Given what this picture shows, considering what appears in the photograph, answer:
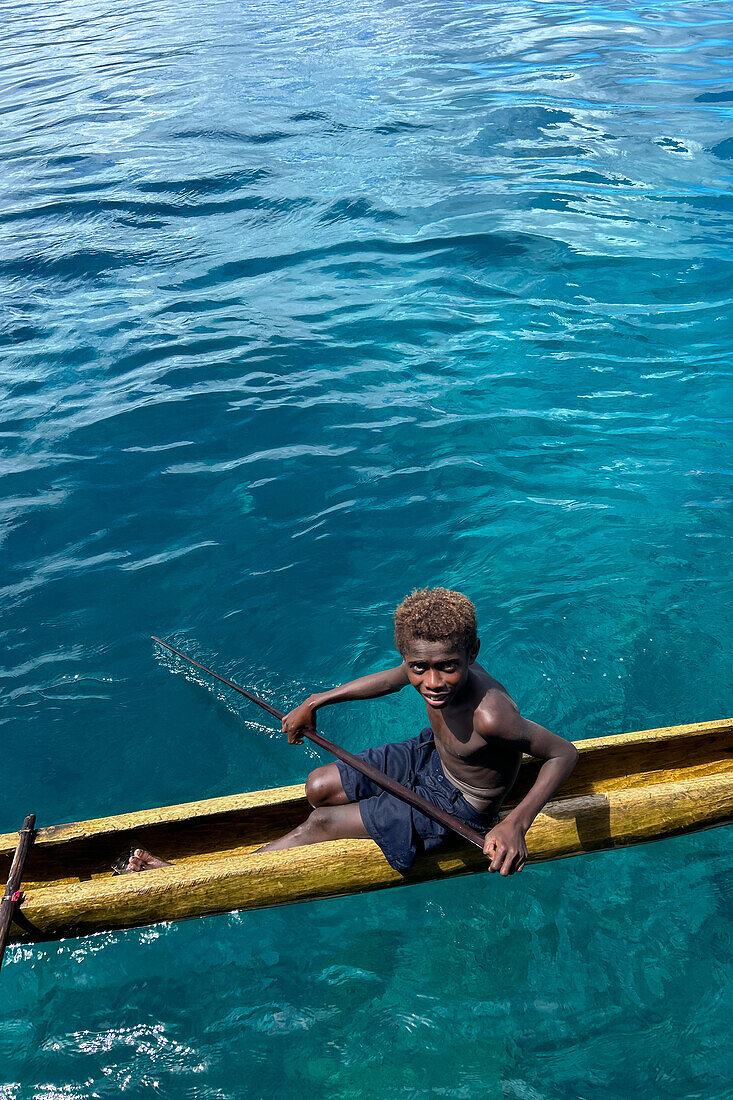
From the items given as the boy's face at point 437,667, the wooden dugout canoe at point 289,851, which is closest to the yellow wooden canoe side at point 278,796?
the wooden dugout canoe at point 289,851

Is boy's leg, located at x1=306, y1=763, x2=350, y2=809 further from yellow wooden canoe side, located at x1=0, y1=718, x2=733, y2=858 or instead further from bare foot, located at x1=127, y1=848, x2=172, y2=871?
bare foot, located at x1=127, y1=848, x2=172, y2=871

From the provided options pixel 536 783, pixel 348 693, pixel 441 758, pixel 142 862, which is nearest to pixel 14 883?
pixel 142 862

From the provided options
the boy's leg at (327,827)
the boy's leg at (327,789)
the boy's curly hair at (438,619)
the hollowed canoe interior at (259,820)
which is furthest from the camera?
the hollowed canoe interior at (259,820)

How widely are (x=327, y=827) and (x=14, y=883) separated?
127 cm

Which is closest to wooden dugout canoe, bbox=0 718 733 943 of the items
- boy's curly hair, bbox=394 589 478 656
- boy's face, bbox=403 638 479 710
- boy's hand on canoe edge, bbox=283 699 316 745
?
boy's hand on canoe edge, bbox=283 699 316 745

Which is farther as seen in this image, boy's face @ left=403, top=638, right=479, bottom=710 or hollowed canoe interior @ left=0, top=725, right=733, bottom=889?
hollowed canoe interior @ left=0, top=725, right=733, bottom=889

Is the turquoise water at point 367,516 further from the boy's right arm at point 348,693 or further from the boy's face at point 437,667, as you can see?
the boy's face at point 437,667

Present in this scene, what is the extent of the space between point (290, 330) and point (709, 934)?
727 centimetres

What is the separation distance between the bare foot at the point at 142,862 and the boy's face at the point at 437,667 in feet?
5.01

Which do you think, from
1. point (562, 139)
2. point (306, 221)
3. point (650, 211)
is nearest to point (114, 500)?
point (306, 221)

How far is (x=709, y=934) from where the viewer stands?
155 inches

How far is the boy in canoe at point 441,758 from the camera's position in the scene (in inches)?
134

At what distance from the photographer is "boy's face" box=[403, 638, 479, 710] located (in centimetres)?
337

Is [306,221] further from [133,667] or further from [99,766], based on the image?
[99,766]
